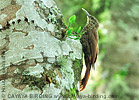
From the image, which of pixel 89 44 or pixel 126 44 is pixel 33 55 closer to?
pixel 89 44

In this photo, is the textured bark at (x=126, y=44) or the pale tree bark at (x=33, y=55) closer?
the pale tree bark at (x=33, y=55)

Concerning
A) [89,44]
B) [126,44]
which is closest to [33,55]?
[89,44]

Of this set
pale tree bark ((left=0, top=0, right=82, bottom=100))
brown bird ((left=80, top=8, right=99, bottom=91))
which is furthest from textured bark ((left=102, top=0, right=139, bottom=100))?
pale tree bark ((left=0, top=0, right=82, bottom=100))

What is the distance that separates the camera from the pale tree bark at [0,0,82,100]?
98 cm

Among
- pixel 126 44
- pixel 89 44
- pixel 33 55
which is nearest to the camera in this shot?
pixel 33 55

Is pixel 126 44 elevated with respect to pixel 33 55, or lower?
elevated

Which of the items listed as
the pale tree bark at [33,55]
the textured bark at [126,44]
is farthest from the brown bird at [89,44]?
the textured bark at [126,44]

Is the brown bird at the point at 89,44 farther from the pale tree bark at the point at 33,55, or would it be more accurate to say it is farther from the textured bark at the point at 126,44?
the textured bark at the point at 126,44

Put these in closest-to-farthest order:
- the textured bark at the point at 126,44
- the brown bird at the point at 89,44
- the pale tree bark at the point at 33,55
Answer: the pale tree bark at the point at 33,55
the brown bird at the point at 89,44
the textured bark at the point at 126,44

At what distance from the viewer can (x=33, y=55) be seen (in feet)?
3.32

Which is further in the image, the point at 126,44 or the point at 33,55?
the point at 126,44

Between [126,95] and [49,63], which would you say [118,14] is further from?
[49,63]

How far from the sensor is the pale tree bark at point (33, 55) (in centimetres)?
98

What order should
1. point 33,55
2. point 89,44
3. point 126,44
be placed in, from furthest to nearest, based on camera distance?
point 126,44 < point 89,44 < point 33,55
